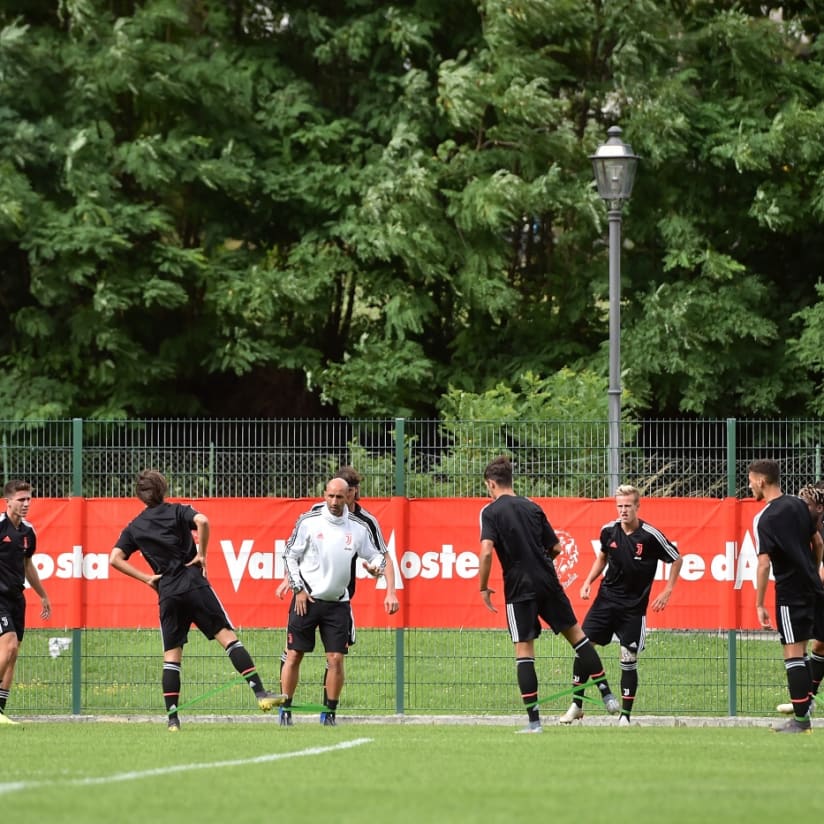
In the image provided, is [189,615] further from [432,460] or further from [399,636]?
[432,460]

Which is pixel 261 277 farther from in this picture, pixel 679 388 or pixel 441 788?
pixel 441 788

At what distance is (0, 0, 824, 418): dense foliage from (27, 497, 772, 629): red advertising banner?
39.4ft

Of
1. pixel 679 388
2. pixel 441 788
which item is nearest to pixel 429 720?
A: pixel 441 788

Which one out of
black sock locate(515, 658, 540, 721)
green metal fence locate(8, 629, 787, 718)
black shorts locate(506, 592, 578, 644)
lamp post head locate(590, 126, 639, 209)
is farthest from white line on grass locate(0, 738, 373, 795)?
lamp post head locate(590, 126, 639, 209)

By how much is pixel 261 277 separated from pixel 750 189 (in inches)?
320

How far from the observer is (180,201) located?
2905cm

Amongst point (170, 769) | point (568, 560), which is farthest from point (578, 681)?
point (170, 769)

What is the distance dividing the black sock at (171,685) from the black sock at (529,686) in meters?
2.67

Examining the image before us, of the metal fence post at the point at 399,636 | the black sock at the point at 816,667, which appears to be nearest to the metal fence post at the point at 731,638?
the black sock at the point at 816,667

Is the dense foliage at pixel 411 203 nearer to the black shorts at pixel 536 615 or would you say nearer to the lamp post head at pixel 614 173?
the lamp post head at pixel 614 173

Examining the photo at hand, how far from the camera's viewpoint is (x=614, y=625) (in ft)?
44.8

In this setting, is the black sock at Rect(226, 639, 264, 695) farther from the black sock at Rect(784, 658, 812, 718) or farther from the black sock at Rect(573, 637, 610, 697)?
the black sock at Rect(784, 658, 812, 718)

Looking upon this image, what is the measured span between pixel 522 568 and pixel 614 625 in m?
1.49

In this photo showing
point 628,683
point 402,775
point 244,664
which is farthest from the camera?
point 628,683
